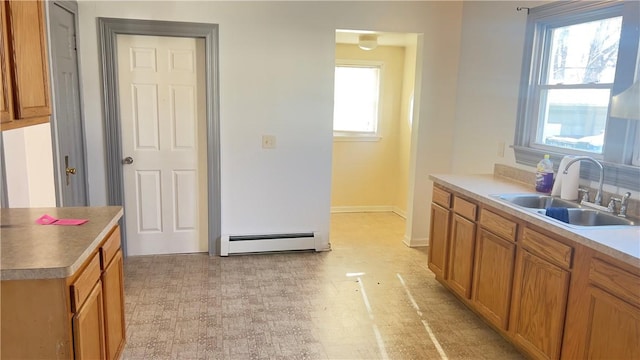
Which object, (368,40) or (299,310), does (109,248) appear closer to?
(299,310)

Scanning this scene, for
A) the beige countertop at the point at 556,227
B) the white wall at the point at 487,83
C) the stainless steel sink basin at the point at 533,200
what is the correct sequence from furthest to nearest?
the white wall at the point at 487,83
the stainless steel sink basin at the point at 533,200
the beige countertop at the point at 556,227

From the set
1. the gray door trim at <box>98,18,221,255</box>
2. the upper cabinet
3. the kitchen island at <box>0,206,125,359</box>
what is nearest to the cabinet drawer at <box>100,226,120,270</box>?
the kitchen island at <box>0,206,125,359</box>

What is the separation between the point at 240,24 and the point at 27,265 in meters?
2.83

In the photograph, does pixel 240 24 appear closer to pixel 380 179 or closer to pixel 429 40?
pixel 429 40

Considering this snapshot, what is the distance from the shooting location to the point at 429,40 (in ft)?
14.0

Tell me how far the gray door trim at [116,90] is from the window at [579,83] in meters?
2.41

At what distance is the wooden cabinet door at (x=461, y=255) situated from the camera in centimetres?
305

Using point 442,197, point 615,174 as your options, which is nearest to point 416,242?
point 442,197

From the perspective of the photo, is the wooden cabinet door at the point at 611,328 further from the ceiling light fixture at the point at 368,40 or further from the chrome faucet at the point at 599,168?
the ceiling light fixture at the point at 368,40

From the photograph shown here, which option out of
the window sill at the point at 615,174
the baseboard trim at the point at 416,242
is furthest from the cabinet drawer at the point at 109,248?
the baseboard trim at the point at 416,242

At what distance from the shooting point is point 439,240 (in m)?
3.49

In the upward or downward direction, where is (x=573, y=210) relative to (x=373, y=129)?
downward

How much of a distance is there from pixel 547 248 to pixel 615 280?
422 mm

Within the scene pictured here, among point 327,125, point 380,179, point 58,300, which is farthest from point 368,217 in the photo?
point 58,300
